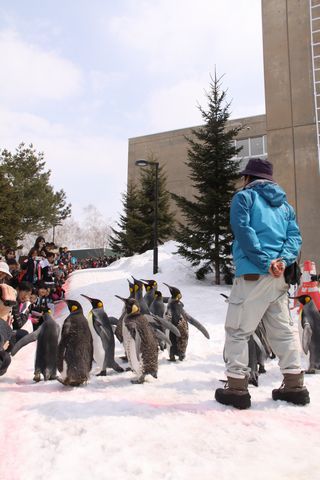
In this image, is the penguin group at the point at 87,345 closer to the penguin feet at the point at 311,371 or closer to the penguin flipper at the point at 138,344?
the penguin flipper at the point at 138,344

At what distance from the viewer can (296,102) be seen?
44.2 feet

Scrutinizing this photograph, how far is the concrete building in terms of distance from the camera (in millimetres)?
12922

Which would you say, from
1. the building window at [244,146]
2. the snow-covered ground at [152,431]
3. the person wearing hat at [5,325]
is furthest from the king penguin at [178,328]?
the building window at [244,146]

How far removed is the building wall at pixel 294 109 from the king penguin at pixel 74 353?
10424 mm

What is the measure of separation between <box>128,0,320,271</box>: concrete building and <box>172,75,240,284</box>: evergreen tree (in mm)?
1578

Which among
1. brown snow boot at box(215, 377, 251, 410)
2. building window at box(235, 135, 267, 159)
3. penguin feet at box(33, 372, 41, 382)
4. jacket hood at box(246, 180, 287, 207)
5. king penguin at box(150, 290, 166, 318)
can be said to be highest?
building window at box(235, 135, 267, 159)

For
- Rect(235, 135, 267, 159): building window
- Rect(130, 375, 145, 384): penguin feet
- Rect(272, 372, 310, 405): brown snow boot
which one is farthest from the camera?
Rect(235, 135, 267, 159): building window

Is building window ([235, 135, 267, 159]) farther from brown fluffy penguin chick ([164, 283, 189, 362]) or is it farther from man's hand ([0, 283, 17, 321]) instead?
man's hand ([0, 283, 17, 321])

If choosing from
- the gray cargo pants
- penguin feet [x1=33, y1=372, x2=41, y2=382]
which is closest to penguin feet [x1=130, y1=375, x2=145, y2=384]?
penguin feet [x1=33, y1=372, x2=41, y2=382]

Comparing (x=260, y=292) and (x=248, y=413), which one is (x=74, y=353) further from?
(x=260, y=292)

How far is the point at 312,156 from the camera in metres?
13.1

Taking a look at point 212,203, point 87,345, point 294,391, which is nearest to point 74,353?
point 87,345

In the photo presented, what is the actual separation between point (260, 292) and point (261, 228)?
494mm

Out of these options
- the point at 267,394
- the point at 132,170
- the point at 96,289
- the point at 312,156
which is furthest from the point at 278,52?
the point at 132,170
